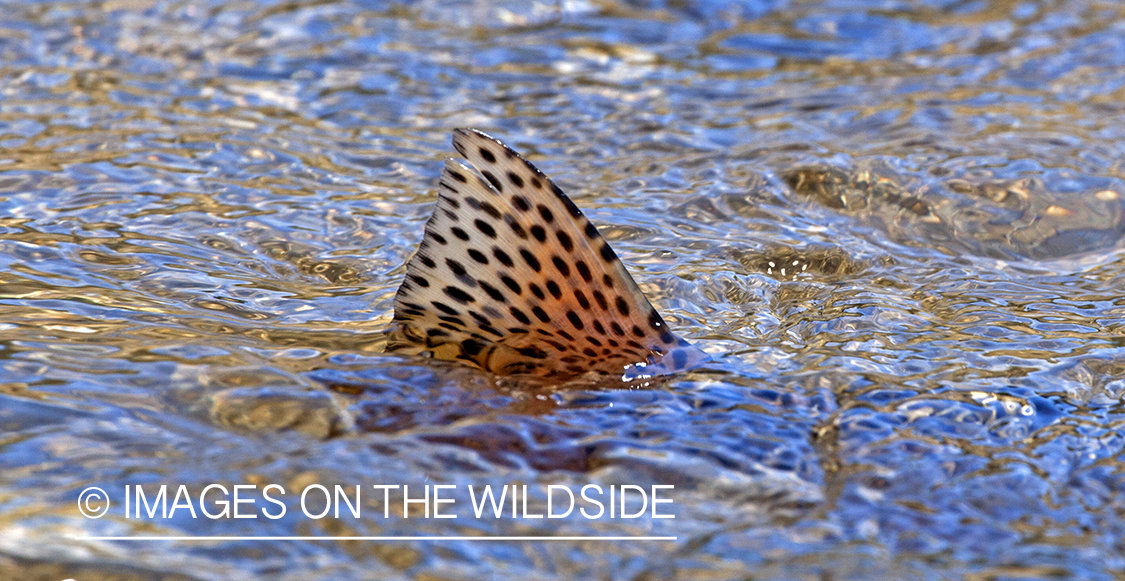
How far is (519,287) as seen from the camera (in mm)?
3262

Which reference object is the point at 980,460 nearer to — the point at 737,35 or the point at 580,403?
the point at 580,403

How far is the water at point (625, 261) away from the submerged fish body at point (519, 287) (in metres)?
0.11

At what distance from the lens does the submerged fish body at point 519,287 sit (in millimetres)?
3191

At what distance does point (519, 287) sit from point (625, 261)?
119cm

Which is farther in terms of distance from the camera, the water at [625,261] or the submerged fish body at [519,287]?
the submerged fish body at [519,287]

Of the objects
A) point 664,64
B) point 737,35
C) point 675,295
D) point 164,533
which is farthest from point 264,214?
point 737,35

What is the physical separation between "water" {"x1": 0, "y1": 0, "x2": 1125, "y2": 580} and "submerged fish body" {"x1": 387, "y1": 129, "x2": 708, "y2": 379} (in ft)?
0.37

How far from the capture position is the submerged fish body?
3.19 metres

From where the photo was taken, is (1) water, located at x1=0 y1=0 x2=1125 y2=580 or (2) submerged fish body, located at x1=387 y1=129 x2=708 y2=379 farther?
(2) submerged fish body, located at x1=387 y1=129 x2=708 y2=379

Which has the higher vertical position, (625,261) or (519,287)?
(519,287)

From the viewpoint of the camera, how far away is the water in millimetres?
2672

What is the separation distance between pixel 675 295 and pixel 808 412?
0.96 metres

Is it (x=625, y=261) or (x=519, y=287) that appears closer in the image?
(x=519, y=287)

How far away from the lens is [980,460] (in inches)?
117
